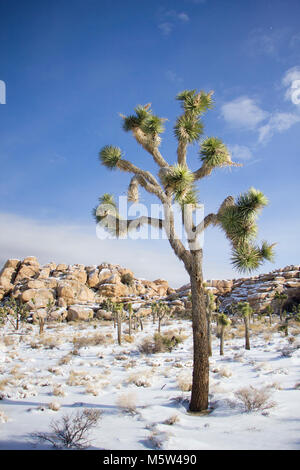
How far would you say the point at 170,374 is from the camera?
34.1 feet

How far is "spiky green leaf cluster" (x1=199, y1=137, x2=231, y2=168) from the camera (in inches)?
278

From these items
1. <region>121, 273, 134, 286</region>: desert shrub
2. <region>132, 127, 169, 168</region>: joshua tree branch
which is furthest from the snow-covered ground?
<region>121, 273, 134, 286</region>: desert shrub

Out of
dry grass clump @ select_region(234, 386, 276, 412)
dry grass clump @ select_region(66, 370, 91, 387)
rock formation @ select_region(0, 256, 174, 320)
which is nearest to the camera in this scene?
dry grass clump @ select_region(234, 386, 276, 412)

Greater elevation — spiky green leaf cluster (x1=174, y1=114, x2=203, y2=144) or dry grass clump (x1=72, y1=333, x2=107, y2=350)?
spiky green leaf cluster (x1=174, y1=114, x2=203, y2=144)

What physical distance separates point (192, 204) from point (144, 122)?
3019 millimetres

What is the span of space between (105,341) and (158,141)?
17.1 metres

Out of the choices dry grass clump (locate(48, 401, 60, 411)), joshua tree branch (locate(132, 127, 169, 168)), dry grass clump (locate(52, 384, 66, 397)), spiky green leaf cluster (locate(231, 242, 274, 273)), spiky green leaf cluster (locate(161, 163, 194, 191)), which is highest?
joshua tree branch (locate(132, 127, 169, 168))

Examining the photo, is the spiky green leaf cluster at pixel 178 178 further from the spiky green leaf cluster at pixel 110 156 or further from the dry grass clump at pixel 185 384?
the dry grass clump at pixel 185 384

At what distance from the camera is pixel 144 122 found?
823cm

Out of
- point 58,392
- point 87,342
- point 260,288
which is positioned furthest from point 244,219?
point 260,288

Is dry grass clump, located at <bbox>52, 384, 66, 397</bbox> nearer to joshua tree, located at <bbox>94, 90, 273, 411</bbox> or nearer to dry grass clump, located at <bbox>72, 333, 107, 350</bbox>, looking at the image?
joshua tree, located at <bbox>94, 90, 273, 411</bbox>

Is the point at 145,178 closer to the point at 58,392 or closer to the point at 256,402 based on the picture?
the point at 256,402
